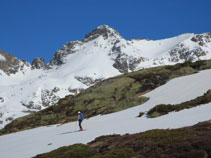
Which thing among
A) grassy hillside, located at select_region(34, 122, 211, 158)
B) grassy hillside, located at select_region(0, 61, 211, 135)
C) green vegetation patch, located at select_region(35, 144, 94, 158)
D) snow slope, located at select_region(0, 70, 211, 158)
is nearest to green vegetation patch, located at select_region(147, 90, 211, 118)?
snow slope, located at select_region(0, 70, 211, 158)

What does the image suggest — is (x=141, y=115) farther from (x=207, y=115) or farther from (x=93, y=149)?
(x=93, y=149)

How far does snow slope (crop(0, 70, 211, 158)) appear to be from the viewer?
62.5 ft

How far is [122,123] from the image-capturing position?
23.8 m

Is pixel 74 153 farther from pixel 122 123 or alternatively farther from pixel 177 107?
pixel 177 107

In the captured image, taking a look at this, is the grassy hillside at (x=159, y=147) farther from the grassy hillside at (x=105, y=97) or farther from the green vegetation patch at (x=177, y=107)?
the grassy hillside at (x=105, y=97)

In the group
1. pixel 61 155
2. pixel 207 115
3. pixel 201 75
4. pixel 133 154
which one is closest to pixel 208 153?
pixel 133 154

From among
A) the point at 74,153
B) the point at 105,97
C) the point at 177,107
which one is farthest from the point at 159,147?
the point at 105,97

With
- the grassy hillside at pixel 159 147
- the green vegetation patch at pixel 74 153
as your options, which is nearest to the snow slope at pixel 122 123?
the green vegetation patch at pixel 74 153

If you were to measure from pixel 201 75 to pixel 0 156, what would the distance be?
26.5 meters

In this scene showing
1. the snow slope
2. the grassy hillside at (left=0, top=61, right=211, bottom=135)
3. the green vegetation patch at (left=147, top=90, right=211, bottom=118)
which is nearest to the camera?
the snow slope

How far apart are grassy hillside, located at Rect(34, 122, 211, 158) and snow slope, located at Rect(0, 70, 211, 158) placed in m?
4.72

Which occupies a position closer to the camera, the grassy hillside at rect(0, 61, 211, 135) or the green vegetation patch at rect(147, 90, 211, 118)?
the green vegetation patch at rect(147, 90, 211, 118)

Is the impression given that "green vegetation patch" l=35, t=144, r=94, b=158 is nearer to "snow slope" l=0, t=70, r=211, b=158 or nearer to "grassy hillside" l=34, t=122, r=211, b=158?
"grassy hillside" l=34, t=122, r=211, b=158

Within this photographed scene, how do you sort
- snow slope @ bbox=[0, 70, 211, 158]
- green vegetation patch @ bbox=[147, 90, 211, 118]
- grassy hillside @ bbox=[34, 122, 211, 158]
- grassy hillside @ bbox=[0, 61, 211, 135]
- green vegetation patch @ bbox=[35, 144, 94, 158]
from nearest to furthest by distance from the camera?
1. grassy hillside @ bbox=[34, 122, 211, 158]
2. green vegetation patch @ bbox=[35, 144, 94, 158]
3. snow slope @ bbox=[0, 70, 211, 158]
4. green vegetation patch @ bbox=[147, 90, 211, 118]
5. grassy hillside @ bbox=[0, 61, 211, 135]
